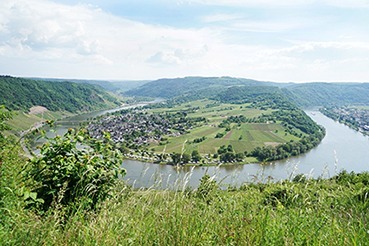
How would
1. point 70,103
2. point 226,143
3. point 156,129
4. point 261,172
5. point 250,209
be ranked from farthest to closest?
point 70,103, point 156,129, point 226,143, point 261,172, point 250,209

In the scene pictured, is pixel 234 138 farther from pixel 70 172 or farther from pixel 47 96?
pixel 47 96

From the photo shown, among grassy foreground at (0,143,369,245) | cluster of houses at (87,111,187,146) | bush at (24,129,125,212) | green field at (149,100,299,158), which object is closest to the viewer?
grassy foreground at (0,143,369,245)

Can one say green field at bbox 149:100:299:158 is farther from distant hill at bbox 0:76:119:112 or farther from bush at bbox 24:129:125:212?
distant hill at bbox 0:76:119:112

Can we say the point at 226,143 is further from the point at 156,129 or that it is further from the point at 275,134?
the point at 156,129

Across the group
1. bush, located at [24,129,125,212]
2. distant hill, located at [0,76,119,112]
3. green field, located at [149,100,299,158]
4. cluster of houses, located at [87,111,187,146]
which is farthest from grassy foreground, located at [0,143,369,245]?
distant hill, located at [0,76,119,112]

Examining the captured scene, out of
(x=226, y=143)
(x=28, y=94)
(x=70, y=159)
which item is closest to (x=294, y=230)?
(x=70, y=159)

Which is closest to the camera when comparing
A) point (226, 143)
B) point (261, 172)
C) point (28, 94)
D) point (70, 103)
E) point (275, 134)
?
point (261, 172)
